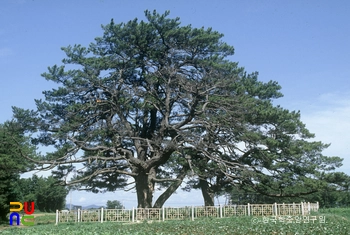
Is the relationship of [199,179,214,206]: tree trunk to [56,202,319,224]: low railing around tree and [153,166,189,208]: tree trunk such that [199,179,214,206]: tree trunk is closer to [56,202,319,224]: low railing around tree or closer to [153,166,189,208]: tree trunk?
[153,166,189,208]: tree trunk

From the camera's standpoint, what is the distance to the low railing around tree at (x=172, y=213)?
65.9ft

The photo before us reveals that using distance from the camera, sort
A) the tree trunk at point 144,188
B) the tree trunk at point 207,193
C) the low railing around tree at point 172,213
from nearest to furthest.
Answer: the low railing around tree at point 172,213
the tree trunk at point 144,188
the tree trunk at point 207,193

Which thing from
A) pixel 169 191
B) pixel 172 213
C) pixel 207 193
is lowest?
pixel 172 213

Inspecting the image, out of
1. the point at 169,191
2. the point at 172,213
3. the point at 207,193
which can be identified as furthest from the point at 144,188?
the point at 207,193

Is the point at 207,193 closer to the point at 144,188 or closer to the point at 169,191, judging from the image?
the point at 169,191

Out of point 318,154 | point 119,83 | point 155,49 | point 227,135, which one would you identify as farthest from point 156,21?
point 318,154

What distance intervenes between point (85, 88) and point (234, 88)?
839 centimetres

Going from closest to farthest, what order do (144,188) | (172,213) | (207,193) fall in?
1. (172,213)
2. (144,188)
3. (207,193)

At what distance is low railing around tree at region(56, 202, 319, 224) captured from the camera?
2008 centimetres

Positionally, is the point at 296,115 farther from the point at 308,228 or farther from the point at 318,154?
the point at 308,228

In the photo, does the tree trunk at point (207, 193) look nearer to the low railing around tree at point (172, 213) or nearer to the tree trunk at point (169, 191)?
the tree trunk at point (169, 191)

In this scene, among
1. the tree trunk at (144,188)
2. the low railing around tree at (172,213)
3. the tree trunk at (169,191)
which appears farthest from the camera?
the tree trunk at (169,191)

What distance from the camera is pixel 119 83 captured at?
2311 centimetres

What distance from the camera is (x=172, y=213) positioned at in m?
20.2
